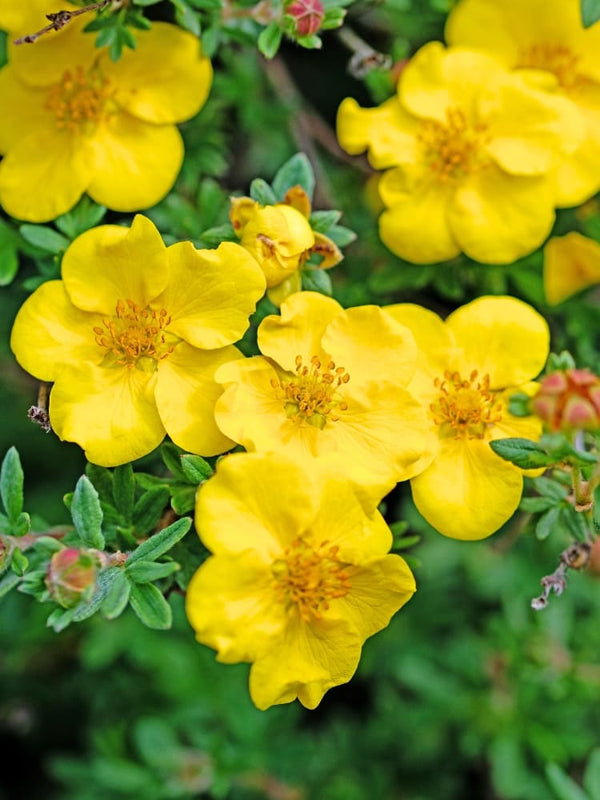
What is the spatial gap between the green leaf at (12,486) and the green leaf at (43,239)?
19.1 inches

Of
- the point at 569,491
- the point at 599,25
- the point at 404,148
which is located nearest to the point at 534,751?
the point at 569,491

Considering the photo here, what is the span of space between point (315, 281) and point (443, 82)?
0.61 meters

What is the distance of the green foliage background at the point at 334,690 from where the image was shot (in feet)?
9.47

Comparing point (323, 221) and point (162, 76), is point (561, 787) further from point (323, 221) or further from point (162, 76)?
point (162, 76)

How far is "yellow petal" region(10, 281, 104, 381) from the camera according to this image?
6.21 feet

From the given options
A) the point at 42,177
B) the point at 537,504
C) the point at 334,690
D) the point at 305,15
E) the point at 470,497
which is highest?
the point at 305,15

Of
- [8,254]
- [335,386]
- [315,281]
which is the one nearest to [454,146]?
[315,281]

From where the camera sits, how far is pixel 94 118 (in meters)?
2.20

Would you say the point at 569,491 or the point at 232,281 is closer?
the point at 232,281

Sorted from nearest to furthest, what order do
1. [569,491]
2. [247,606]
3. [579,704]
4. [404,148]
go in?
[247,606], [569,491], [404,148], [579,704]

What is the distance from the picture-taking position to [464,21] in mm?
2363

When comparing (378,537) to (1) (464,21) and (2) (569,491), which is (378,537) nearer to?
(2) (569,491)

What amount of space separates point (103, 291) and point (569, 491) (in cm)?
98

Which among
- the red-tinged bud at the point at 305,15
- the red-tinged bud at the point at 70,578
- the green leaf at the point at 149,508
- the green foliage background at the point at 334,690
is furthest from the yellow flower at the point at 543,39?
the red-tinged bud at the point at 70,578
